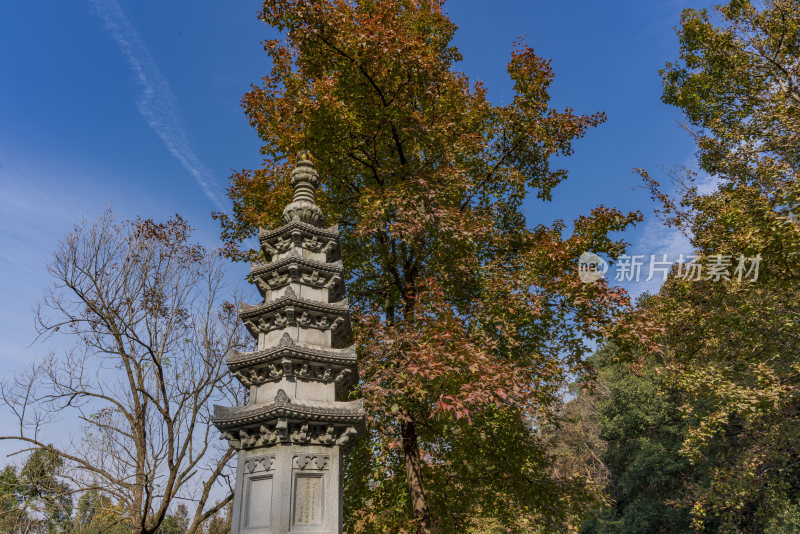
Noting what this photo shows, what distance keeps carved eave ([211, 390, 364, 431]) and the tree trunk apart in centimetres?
230

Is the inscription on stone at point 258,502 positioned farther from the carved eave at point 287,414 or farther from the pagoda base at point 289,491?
the carved eave at point 287,414

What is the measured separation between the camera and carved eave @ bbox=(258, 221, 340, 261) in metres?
9.66

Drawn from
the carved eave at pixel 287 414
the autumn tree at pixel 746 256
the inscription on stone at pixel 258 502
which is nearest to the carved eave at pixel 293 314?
the carved eave at pixel 287 414

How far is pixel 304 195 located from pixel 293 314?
10.3 ft

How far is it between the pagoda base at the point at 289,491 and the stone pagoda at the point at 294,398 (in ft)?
0.05

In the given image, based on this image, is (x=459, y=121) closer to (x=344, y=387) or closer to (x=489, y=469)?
(x=344, y=387)

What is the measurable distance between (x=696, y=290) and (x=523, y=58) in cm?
798

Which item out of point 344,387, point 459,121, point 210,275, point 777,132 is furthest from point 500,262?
point 210,275

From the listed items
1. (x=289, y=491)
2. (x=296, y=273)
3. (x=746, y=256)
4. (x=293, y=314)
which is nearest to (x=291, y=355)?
(x=293, y=314)

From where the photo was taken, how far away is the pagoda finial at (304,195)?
33.3 ft

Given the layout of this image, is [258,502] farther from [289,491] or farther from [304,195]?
[304,195]

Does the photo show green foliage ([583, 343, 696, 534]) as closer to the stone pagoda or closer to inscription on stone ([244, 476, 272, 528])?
the stone pagoda

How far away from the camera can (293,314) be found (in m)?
8.61

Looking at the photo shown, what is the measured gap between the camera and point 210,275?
49.4ft
